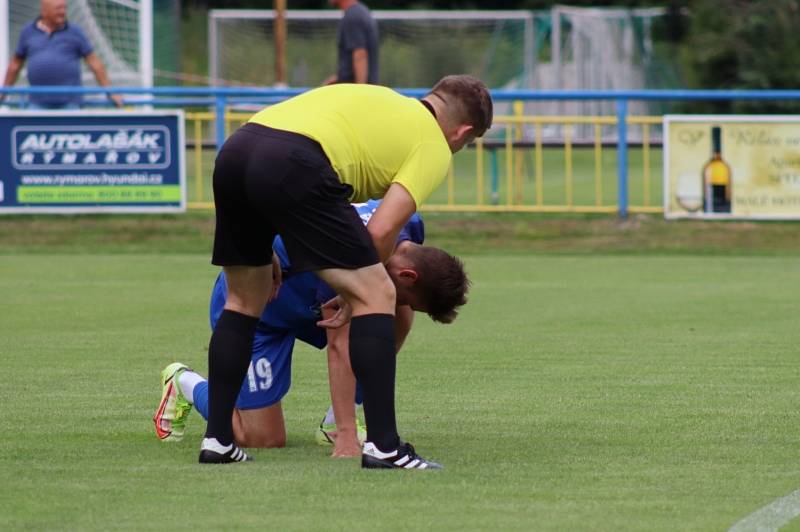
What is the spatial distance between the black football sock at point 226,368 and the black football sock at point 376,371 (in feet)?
1.48

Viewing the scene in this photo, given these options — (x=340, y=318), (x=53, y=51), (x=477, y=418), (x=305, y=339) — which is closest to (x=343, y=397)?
(x=340, y=318)

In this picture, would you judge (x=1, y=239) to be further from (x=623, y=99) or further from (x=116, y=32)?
(x=116, y=32)

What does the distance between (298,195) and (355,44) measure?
9.13 meters

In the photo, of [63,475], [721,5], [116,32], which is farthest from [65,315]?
[721,5]

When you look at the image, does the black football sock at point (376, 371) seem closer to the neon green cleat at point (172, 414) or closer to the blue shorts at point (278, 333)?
the blue shorts at point (278, 333)

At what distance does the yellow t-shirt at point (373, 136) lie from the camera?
17.7ft

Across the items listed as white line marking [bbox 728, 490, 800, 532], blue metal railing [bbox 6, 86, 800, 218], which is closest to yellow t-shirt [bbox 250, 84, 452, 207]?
white line marking [bbox 728, 490, 800, 532]

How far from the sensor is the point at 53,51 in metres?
16.5

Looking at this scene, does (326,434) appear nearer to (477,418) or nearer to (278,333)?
(278,333)

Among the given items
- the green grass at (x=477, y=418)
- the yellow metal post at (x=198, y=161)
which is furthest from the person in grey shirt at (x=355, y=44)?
the green grass at (x=477, y=418)

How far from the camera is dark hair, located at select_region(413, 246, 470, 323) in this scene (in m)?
5.59

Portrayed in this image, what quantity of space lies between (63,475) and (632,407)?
2554 mm

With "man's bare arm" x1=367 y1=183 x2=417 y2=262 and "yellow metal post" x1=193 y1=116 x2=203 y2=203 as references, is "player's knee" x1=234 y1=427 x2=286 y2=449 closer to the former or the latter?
"man's bare arm" x1=367 y1=183 x2=417 y2=262

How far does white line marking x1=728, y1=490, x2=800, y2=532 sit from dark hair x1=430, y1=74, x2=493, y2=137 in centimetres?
158
